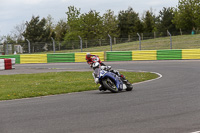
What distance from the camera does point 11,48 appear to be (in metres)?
34.7

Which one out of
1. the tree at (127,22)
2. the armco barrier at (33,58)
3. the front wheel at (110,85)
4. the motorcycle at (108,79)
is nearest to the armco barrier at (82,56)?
the armco barrier at (33,58)

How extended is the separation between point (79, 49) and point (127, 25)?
42241mm

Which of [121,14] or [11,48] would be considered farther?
[121,14]

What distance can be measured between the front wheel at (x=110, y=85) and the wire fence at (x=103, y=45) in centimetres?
2035

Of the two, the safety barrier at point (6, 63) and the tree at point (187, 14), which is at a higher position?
the tree at point (187, 14)

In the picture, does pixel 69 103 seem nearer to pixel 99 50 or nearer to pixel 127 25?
pixel 99 50

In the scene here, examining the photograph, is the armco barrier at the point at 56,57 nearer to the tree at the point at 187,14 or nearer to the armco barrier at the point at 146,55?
the armco barrier at the point at 146,55

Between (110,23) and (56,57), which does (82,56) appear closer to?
(56,57)

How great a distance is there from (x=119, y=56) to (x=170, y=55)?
451 cm

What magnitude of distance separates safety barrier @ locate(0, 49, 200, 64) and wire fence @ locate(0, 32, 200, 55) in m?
0.71

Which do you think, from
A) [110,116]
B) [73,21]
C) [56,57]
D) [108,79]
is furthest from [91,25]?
[110,116]

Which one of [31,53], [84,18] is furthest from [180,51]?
[84,18]

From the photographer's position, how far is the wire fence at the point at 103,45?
33000mm

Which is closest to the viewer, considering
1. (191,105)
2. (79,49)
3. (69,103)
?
(191,105)
